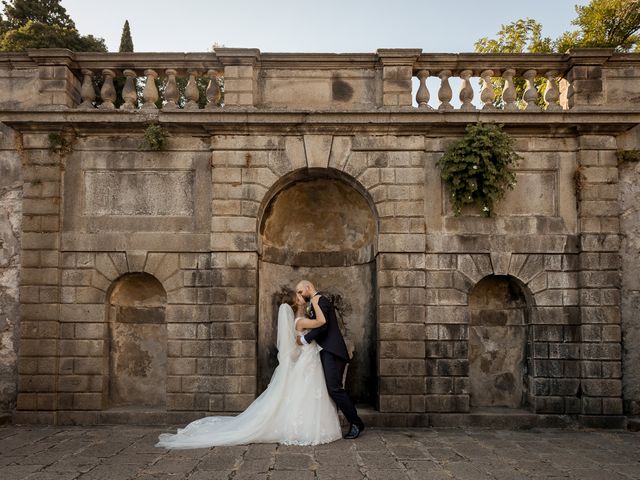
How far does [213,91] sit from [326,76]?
72.4 inches

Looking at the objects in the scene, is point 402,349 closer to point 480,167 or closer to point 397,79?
point 480,167

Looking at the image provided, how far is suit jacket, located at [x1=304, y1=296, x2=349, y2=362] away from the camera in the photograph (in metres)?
6.66

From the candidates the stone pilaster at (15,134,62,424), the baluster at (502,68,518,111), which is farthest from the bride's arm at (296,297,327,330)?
the baluster at (502,68,518,111)

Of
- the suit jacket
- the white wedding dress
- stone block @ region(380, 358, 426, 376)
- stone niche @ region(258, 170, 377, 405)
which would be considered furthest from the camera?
stone niche @ region(258, 170, 377, 405)

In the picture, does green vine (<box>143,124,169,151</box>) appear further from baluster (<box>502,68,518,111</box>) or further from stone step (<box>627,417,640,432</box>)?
stone step (<box>627,417,640,432</box>)

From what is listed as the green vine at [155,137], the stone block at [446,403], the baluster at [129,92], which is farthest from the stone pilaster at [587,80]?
the baluster at [129,92]

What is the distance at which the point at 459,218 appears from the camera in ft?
25.5

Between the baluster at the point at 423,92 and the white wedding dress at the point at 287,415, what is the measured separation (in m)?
4.02

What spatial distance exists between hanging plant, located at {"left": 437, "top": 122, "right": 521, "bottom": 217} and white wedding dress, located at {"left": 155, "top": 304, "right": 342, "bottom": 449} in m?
3.27

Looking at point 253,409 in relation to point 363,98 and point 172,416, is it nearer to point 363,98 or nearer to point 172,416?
point 172,416

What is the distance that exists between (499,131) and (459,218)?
1455 millimetres

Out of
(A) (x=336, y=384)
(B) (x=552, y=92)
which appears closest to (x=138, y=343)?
(A) (x=336, y=384)

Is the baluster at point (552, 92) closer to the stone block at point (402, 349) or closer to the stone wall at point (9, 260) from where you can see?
the stone block at point (402, 349)

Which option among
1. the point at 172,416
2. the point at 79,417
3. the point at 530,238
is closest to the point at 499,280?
the point at 530,238
